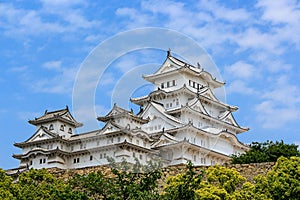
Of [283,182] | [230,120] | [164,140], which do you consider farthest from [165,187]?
[230,120]

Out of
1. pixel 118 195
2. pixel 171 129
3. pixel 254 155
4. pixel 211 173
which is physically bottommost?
pixel 118 195

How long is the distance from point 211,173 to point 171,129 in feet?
102

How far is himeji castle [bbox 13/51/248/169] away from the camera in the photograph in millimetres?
50000

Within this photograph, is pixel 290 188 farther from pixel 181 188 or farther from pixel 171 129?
pixel 171 129

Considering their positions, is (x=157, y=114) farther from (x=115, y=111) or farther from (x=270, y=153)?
(x=270, y=153)

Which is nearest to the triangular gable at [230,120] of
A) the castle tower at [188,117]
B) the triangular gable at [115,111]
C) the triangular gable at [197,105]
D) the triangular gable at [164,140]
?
the castle tower at [188,117]

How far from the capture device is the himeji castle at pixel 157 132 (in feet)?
164

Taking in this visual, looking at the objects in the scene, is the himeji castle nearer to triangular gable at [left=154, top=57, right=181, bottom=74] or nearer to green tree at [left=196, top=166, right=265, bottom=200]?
triangular gable at [left=154, top=57, right=181, bottom=74]

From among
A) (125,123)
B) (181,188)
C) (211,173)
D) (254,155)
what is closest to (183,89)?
(125,123)

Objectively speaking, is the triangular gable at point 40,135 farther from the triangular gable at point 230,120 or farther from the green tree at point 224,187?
the green tree at point 224,187

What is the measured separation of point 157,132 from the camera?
5453cm

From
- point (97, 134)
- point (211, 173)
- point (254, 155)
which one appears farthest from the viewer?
point (97, 134)

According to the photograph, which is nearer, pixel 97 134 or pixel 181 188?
pixel 181 188

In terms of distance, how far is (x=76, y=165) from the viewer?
52656 millimetres
